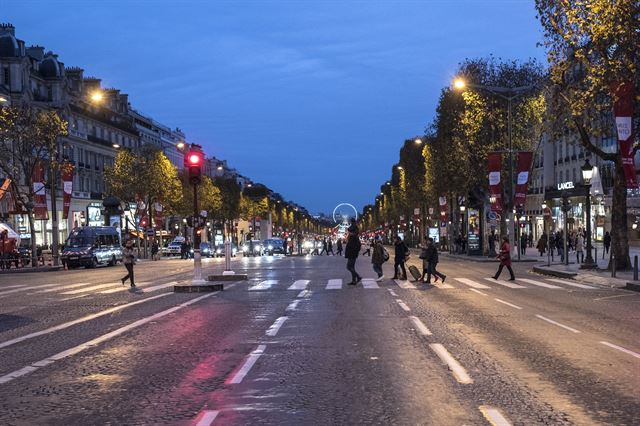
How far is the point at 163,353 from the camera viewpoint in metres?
11.0

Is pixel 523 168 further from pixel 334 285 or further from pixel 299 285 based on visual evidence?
pixel 299 285

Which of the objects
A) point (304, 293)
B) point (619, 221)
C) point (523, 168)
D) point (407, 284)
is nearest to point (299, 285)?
point (304, 293)

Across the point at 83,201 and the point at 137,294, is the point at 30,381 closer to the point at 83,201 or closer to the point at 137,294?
the point at 137,294

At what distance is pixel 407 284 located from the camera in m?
25.6

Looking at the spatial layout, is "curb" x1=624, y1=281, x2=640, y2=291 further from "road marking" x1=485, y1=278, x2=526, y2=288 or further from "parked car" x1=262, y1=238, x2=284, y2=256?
"parked car" x1=262, y1=238, x2=284, y2=256

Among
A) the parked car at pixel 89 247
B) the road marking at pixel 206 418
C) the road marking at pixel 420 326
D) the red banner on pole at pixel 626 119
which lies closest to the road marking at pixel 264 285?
the road marking at pixel 420 326

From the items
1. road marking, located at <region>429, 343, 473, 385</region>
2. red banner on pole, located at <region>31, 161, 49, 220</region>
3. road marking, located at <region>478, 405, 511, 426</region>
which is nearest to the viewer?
road marking, located at <region>478, 405, 511, 426</region>

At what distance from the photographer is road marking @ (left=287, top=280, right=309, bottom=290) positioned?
2423 cm

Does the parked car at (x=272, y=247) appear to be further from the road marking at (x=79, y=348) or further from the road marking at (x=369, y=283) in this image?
the road marking at (x=79, y=348)

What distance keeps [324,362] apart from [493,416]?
135 inches

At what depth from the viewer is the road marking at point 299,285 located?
79.5ft

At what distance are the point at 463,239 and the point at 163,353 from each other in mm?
56144

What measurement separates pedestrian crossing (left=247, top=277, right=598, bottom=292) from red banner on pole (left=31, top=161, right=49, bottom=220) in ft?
77.6

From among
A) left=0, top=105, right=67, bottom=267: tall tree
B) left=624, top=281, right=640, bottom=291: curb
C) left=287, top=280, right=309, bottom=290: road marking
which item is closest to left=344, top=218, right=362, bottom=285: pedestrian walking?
left=287, top=280, right=309, bottom=290: road marking
